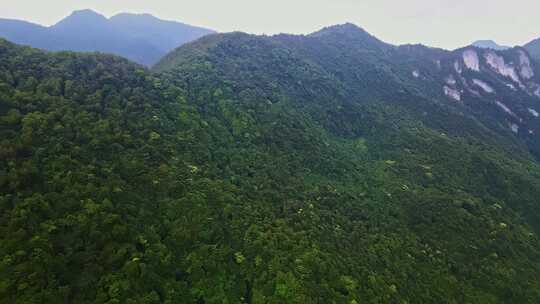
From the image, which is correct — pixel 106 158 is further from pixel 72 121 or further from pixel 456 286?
pixel 456 286

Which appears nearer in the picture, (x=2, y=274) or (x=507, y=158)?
(x=2, y=274)

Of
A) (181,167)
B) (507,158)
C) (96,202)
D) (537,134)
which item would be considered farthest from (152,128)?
(537,134)

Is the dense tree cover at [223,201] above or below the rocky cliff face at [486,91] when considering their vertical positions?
below

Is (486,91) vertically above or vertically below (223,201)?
above

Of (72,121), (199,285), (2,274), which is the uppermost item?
(72,121)

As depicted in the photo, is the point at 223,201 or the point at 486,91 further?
the point at 486,91

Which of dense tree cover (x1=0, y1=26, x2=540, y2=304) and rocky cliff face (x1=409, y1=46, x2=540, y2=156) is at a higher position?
rocky cliff face (x1=409, y1=46, x2=540, y2=156)

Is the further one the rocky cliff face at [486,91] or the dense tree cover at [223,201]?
the rocky cliff face at [486,91]

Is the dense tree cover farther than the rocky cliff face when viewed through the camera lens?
No
